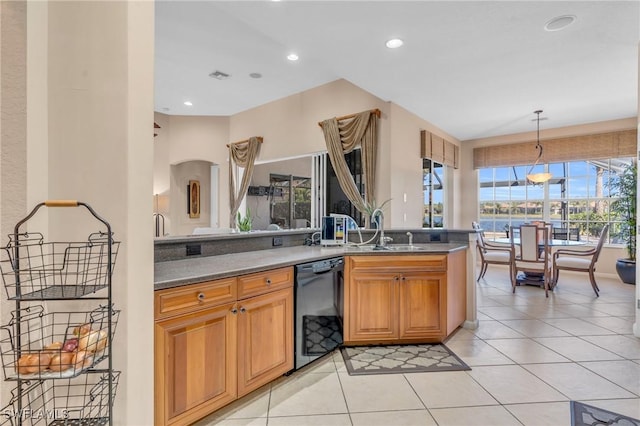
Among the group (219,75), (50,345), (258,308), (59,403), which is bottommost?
(59,403)

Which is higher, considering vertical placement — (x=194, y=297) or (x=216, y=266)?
(x=216, y=266)

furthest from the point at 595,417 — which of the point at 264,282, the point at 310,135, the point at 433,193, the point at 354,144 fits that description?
the point at 433,193

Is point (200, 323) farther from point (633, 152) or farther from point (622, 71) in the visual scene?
point (633, 152)

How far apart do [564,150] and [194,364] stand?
726 centimetres

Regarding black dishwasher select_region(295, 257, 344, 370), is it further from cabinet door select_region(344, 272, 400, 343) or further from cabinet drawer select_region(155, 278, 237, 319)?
cabinet drawer select_region(155, 278, 237, 319)

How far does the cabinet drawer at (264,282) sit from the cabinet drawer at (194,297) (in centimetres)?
7

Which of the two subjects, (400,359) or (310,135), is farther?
(310,135)

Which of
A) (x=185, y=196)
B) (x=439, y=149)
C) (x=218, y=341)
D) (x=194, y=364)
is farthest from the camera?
(x=185, y=196)

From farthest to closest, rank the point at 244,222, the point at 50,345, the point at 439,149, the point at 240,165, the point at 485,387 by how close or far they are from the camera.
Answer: the point at 240,165, the point at 439,149, the point at 244,222, the point at 485,387, the point at 50,345

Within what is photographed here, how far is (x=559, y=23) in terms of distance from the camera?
2754 millimetres

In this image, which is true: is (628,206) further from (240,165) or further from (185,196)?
(185,196)

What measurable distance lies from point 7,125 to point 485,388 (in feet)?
10.1

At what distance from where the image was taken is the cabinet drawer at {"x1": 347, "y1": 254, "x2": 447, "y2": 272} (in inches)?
116

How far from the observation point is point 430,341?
3080mm
